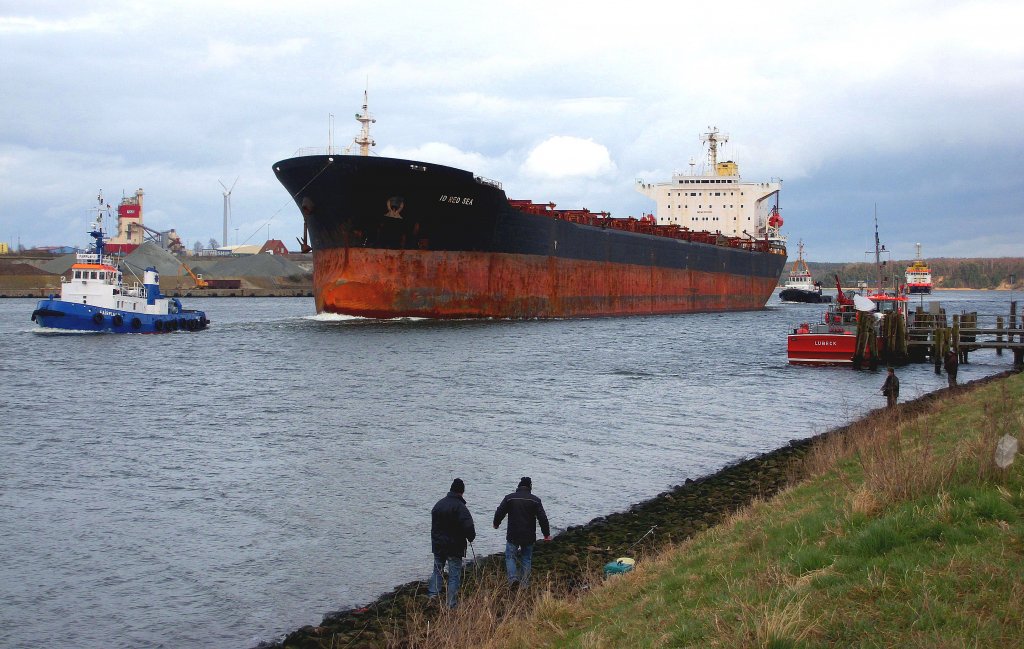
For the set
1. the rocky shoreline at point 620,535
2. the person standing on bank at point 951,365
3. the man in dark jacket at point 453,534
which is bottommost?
Answer: the rocky shoreline at point 620,535

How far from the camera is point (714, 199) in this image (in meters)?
65.2

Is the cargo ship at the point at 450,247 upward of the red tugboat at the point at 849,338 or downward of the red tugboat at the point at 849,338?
upward

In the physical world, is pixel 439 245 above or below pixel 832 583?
above

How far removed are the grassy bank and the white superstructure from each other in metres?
58.0

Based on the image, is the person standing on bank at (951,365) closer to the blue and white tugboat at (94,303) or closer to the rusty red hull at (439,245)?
the rusty red hull at (439,245)

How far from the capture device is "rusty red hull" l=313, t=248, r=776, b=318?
33688mm

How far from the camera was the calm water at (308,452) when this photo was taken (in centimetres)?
836

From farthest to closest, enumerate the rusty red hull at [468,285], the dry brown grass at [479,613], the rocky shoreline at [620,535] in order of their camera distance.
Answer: the rusty red hull at [468,285]
the rocky shoreline at [620,535]
the dry brown grass at [479,613]

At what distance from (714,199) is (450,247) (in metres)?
36.3

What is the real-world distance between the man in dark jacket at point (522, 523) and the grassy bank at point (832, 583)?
357mm

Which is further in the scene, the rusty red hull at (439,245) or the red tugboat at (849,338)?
the rusty red hull at (439,245)

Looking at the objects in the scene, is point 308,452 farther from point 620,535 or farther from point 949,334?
point 949,334

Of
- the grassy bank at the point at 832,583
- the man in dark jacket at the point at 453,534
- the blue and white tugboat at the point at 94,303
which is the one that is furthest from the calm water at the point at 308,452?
the blue and white tugboat at the point at 94,303

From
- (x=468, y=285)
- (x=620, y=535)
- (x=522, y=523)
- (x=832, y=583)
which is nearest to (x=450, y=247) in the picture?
(x=468, y=285)
